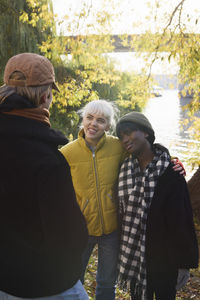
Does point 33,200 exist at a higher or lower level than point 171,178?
higher

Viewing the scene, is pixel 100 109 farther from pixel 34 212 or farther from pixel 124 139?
pixel 34 212

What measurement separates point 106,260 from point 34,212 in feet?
4.95

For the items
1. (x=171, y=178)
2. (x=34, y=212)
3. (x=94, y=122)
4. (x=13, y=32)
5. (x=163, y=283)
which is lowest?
(x=163, y=283)

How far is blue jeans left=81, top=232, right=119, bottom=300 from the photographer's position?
8.20 feet

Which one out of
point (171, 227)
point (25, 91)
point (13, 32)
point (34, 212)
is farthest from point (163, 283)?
point (13, 32)

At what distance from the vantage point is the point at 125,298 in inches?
146

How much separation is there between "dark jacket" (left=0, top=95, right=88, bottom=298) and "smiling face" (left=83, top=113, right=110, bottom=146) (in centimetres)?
122

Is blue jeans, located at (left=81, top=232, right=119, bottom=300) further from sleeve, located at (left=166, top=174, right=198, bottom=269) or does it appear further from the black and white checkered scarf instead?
sleeve, located at (left=166, top=174, right=198, bottom=269)

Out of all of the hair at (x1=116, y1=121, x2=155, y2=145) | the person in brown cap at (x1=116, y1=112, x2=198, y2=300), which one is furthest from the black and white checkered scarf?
the hair at (x1=116, y1=121, x2=155, y2=145)

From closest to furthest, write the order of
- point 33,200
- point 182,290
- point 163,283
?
1. point 33,200
2. point 163,283
3. point 182,290

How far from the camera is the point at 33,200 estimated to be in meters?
1.17

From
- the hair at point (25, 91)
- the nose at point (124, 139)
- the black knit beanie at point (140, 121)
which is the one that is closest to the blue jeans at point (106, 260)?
the nose at point (124, 139)

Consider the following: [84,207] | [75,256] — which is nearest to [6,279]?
[75,256]

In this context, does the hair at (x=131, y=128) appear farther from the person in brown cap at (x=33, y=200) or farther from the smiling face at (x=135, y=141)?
the person in brown cap at (x=33, y=200)
